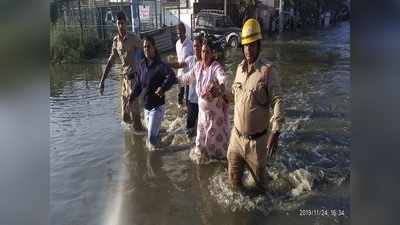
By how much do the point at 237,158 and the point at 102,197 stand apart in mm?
1033

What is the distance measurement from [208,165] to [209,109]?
17.0 inches

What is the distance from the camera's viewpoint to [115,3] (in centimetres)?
345

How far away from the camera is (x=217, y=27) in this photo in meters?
3.27

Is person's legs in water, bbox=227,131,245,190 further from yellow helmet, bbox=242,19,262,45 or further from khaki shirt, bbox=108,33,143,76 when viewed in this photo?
khaki shirt, bbox=108,33,143,76

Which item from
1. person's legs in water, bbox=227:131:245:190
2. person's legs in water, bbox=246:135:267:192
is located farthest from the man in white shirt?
person's legs in water, bbox=246:135:267:192

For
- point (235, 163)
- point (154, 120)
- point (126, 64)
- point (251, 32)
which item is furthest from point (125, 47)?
point (235, 163)

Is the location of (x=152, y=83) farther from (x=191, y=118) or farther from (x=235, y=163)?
(x=235, y=163)

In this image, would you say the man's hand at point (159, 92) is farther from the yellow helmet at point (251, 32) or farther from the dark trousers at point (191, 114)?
the yellow helmet at point (251, 32)

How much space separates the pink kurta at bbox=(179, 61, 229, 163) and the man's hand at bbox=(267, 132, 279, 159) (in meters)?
0.43

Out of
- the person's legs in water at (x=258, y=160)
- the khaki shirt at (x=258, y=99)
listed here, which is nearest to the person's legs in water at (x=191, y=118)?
the khaki shirt at (x=258, y=99)

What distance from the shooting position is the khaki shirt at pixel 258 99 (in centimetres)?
301

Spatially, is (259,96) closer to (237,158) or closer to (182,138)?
(237,158)
